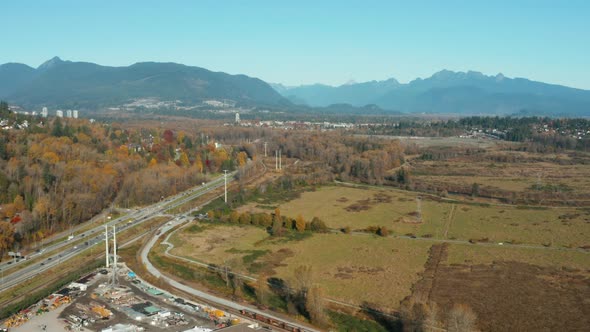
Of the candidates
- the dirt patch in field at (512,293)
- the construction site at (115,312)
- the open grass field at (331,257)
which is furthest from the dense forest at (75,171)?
the dirt patch in field at (512,293)

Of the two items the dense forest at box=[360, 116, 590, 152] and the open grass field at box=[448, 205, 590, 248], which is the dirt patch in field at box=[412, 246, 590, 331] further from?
the dense forest at box=[360, 116, 590, 152]

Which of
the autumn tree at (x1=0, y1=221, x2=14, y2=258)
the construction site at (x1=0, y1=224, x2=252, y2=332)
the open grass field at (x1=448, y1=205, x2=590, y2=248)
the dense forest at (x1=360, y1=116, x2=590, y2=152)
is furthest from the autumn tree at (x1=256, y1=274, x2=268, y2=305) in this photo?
the dense forest at (x1=360, y1=116, x2=590, y2=152)

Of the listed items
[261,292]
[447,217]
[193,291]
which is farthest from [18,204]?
[447,217]

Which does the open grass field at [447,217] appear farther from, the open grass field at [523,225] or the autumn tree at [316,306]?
the autumn tree at [316,306]

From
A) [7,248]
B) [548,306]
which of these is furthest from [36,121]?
[548,306]

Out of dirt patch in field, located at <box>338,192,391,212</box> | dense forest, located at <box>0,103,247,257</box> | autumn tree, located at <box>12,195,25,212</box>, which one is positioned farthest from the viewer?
dirt patch in field, located at <box>338,192,391,212</box>

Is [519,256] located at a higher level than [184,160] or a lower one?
lower

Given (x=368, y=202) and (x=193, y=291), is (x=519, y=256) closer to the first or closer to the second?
(x=193, y=291)
